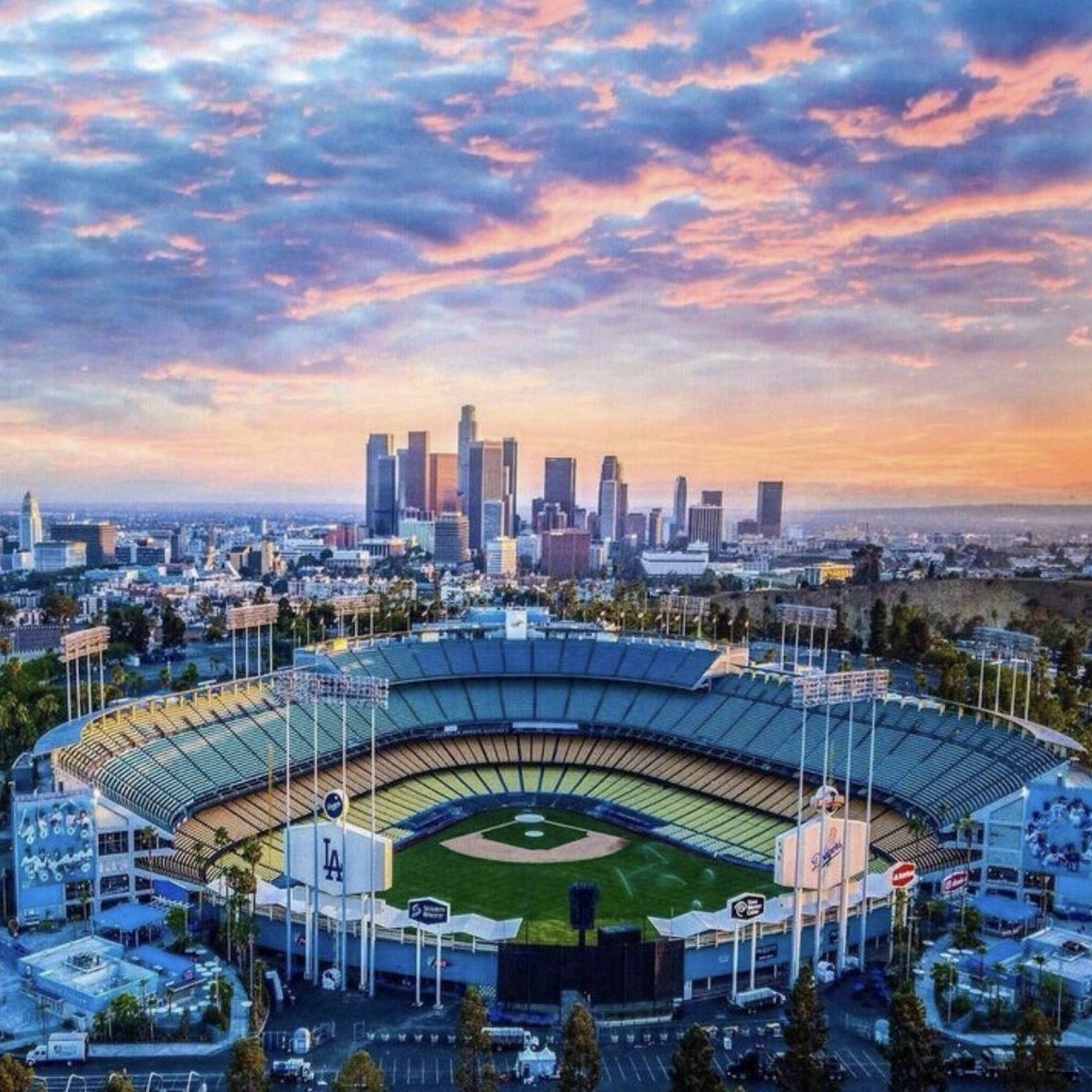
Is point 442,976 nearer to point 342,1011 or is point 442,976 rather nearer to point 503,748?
point 342,1011

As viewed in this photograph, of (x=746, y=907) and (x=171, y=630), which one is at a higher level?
(x=746, y=907)

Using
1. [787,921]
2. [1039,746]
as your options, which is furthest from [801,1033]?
[1039,746]

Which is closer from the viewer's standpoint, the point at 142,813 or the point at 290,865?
the point at 290,865

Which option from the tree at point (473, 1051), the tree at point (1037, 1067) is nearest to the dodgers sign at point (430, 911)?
the tree at point (473, 1051)

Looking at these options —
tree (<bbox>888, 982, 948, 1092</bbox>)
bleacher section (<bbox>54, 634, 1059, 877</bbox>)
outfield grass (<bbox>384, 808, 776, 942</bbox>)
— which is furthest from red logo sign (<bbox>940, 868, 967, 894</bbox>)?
tree (<bbox>888, 982, 948, 1092</bbox>)

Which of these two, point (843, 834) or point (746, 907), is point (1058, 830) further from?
point (746, 907)

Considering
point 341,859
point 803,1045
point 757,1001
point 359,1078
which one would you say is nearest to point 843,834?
point 757,1001

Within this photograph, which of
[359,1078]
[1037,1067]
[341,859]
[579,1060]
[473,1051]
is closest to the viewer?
[359,1078]
